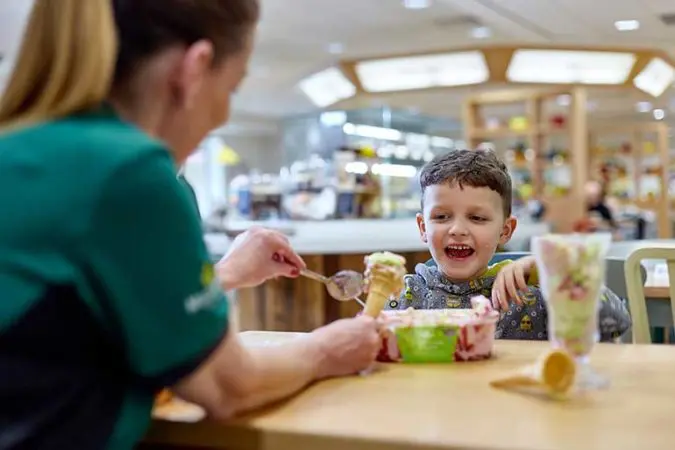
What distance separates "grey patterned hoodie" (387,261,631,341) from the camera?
5.32 ft

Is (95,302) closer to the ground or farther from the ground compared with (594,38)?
closer to the ground

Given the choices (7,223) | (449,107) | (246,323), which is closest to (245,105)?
(449,107)

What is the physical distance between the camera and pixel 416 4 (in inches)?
273

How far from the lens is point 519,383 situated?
40.9 inches

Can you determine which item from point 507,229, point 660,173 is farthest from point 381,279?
point 660,173

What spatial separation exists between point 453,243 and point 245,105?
1220 centimetres

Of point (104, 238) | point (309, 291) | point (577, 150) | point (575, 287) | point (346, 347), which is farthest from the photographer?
point (577, 150)

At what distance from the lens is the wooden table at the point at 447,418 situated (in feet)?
2.75

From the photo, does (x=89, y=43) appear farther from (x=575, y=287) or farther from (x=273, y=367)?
(x=575, y=287)

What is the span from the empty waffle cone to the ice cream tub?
0.57ft

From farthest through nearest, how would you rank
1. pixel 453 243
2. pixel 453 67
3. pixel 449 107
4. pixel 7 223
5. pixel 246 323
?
pixel 449 107
pixel 453 67
pixel 246 323
pixel 453 243
pixel 7 223

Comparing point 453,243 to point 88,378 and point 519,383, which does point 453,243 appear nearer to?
point 519,383

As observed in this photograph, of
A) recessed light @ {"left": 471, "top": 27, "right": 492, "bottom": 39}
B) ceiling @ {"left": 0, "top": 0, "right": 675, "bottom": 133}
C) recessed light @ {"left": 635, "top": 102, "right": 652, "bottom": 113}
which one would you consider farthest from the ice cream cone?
recessed light @ {"left": 635, "top": 102, "right": 652, "bottom": 113}

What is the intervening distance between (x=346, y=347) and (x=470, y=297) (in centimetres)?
63
